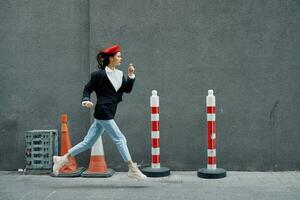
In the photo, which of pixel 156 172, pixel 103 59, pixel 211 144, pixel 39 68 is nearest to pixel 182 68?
pixel 211 144

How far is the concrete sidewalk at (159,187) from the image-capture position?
5.11 meters

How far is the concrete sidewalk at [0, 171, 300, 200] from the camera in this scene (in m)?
5.11

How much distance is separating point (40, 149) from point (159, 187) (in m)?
2.29

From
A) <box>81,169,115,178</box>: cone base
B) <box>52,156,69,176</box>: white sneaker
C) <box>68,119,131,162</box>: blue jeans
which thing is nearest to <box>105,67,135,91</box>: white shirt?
<box>68,119,131,162</box>: blue jeans

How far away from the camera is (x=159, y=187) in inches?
222

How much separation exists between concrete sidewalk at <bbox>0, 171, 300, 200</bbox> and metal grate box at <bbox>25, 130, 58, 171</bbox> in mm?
218

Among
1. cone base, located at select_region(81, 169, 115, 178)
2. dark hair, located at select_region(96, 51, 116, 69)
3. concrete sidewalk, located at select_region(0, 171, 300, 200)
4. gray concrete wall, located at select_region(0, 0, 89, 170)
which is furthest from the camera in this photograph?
gray concrete wall, located at select_region(0, 0, 89, 170)

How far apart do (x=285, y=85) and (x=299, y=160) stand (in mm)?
1256

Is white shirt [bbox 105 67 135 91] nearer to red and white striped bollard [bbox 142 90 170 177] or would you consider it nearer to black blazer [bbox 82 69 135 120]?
black blazer [bbox 82 69 135 120]

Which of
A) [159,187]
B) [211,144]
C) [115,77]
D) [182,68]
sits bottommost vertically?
[159,187]

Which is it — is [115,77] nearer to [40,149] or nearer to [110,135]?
[110,135]

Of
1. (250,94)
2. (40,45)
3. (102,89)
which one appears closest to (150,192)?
(102,89)

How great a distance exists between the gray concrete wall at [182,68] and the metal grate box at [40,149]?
1.32 ft

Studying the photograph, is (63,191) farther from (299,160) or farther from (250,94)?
(299,160)
